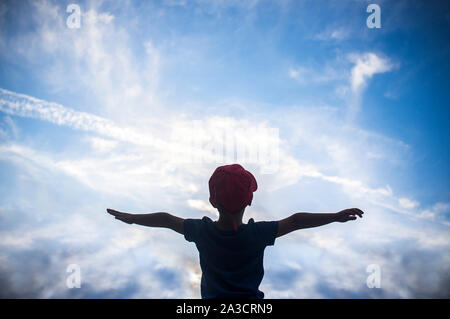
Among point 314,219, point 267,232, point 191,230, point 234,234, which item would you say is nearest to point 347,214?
point 314,219

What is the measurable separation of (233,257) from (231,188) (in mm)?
945

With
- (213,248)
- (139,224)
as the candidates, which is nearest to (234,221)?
(213,248)

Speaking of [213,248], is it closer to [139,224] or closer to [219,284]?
[219,284]

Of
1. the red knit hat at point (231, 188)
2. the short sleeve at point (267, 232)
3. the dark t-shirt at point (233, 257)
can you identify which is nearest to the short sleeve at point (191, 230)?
the dark t-shirt at point (233, 257)

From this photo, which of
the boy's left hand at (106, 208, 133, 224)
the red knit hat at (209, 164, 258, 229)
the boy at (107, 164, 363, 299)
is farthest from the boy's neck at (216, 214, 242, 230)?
the boy's left hand at (106, 208, 133, 224)

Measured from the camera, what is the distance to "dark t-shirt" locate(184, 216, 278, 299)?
3596mm

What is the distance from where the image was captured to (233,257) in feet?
12.0

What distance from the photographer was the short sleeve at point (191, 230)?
389cm

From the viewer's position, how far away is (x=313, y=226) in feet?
12.8

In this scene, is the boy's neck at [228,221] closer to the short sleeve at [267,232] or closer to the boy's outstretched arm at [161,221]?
the short sleeve at [267,232]

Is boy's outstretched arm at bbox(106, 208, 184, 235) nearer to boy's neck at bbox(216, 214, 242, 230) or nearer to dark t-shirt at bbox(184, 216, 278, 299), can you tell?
dark t-shirt at bbox(184, 216, 278, 299)

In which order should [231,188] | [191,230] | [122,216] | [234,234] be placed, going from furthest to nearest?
[122,216], [191,230], [234,234], [231,188]

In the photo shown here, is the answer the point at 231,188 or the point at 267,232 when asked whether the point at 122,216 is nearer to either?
the point at 231,188
